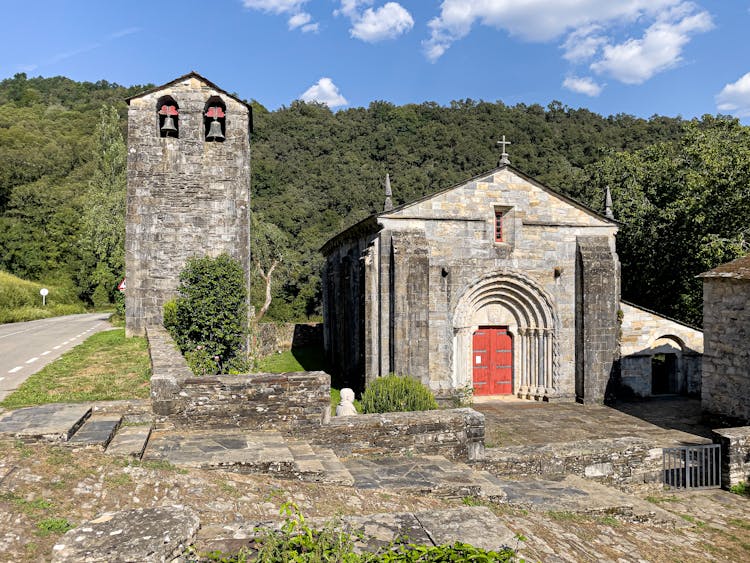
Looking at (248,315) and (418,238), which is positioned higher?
(418,238)

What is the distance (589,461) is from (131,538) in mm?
8935

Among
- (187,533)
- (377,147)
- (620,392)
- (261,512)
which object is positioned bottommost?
(620,392)

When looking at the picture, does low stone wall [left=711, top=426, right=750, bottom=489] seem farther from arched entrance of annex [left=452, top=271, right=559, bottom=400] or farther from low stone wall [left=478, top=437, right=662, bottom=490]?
arched entrance of annex [left=452, top=271, right=559, bottom=400]

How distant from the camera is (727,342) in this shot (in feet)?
46.4

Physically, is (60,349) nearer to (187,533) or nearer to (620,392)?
(187,533)

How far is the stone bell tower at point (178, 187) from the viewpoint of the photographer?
Answer: 1706 cm

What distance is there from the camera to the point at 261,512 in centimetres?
504

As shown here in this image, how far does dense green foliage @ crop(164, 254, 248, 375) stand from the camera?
50.1 feet

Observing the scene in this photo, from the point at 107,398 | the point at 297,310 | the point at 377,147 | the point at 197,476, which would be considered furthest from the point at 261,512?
the point at 377,147

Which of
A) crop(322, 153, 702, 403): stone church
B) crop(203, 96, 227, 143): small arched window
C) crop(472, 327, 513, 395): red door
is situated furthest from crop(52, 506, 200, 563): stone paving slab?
A: crop(203, 96, 227, 143): small arched window

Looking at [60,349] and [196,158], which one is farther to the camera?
[196,158]

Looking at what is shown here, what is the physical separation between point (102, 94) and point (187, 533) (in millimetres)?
85011

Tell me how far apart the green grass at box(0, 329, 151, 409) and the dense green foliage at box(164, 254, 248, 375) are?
1.26m

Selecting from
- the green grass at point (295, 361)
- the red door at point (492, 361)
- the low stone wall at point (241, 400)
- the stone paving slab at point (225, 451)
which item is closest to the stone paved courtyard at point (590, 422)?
the red door at point (492, 361)
